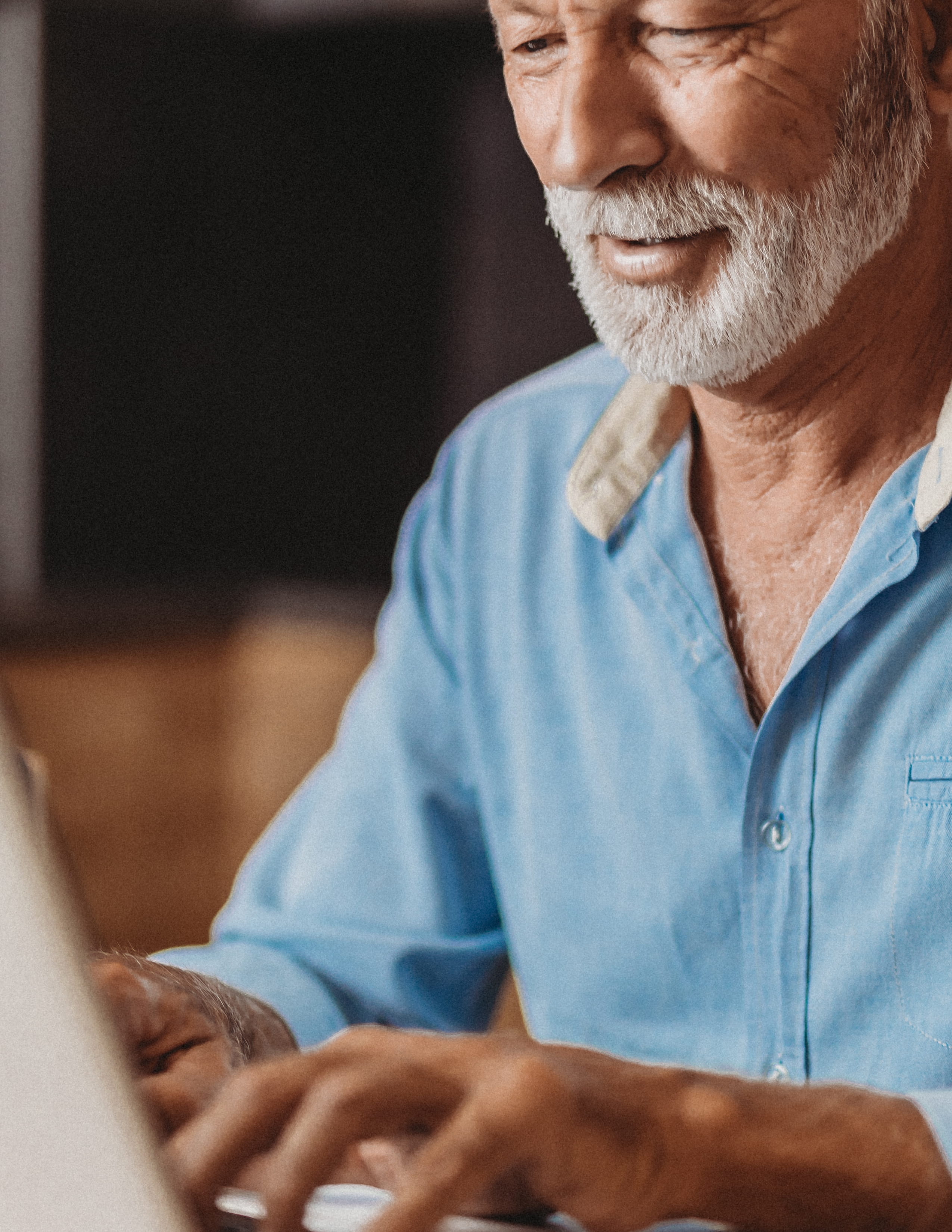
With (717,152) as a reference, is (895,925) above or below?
below

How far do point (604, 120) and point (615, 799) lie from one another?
398 mm

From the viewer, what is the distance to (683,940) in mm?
849

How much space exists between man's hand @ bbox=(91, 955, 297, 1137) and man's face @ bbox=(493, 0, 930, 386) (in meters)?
0.41

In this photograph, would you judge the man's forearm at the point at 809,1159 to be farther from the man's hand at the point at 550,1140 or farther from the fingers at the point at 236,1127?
the fingers at the point at 236,1127

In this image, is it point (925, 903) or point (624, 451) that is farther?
point (624, 451)

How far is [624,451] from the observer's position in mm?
944

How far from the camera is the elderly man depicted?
29.7 inches

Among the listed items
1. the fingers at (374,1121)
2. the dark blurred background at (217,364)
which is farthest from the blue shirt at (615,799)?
the dark blurred background at (217,364)

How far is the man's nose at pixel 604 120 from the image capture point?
0.73 meters

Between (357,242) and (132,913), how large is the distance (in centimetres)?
133

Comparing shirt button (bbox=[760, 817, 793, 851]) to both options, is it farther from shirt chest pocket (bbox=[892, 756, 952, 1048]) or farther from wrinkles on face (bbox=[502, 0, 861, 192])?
wrinkles on face (bbox=[502, 0, 861, 192])

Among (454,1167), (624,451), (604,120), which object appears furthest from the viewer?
(624,451)

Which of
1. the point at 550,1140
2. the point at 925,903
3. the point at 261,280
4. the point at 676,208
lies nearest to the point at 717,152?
the point at 676,208

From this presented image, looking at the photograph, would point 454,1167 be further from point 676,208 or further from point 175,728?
point 175,728
